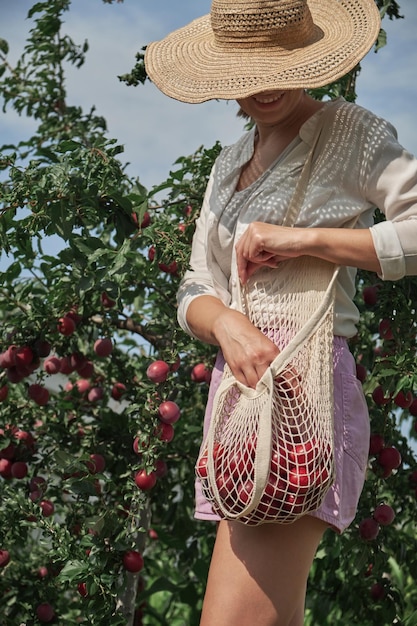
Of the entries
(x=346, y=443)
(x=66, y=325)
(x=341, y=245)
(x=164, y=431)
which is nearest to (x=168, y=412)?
(x=164, y=431)

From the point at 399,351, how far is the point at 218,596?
1099 millimetres

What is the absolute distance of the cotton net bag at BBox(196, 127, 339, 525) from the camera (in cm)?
146

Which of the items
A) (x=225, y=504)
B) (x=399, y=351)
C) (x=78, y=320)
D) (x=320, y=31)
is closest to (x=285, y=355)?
(x=225, y=504)

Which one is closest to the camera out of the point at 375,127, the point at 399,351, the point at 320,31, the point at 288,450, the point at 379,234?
the point at 288,450

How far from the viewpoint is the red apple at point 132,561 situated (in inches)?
95.0

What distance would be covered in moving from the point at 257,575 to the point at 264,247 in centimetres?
52

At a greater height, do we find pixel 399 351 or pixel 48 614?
pixel 399 351

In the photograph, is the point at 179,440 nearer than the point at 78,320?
No

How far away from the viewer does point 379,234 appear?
62.2 inches

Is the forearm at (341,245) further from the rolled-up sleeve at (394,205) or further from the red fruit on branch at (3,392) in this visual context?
the red fruit on branch at (3,392)

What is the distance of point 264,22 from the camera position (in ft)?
5.62

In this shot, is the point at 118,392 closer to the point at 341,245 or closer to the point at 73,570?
the point at 73,570

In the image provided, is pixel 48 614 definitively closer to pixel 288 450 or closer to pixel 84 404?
pixel 84 404

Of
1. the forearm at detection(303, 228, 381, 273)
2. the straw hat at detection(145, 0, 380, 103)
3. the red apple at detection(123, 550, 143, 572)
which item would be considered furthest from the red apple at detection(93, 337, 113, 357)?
the forearm at detection(303, 228, 381, 273)
